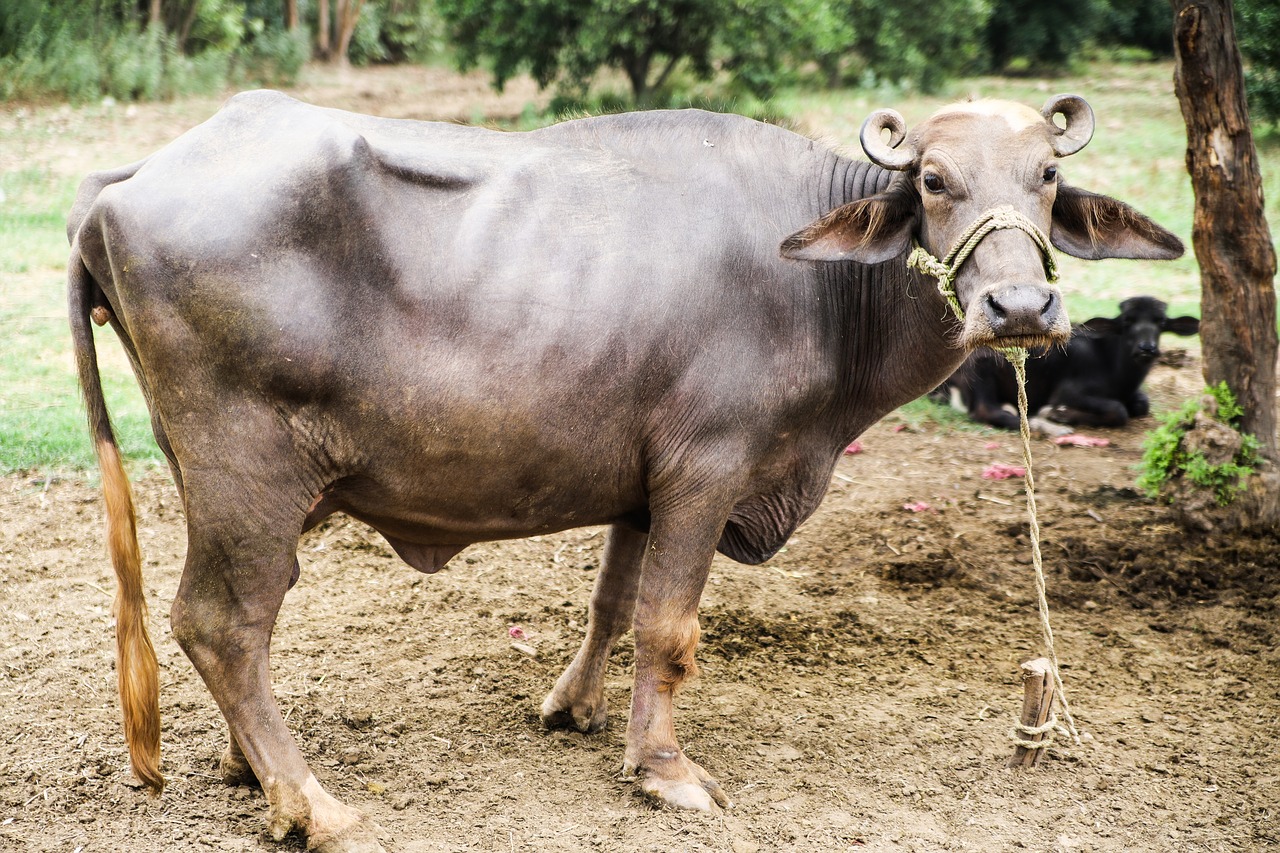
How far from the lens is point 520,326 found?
341 cm

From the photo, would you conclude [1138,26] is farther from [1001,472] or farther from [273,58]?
[1001,472]

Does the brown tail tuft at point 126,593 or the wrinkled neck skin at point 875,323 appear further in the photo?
the wrinkled neck skin at point 875,323

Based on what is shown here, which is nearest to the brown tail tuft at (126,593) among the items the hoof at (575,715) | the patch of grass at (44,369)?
the hoof at (575,715)

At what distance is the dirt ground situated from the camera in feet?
12.3

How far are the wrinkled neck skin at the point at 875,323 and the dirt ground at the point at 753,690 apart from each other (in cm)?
132

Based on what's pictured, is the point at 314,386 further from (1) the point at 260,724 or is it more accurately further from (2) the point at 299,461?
(1) the point at 260,724

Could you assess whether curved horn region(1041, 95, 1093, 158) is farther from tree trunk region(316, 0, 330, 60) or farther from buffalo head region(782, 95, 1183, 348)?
tree trunk region(316, 0, 330, 60)

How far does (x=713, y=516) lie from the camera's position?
3715mm

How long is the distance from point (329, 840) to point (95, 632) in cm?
198

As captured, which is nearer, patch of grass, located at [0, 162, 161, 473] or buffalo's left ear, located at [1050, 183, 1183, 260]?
buffalo's left ear, located at [1050, 183, 1183, 260]

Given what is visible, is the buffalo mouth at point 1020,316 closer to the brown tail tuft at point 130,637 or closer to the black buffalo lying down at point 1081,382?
the brown tail tuft at point 130,637

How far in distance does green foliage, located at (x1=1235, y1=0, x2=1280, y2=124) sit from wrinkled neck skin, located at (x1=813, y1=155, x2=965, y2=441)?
12.0 m

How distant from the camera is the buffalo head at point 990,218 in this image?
326cm

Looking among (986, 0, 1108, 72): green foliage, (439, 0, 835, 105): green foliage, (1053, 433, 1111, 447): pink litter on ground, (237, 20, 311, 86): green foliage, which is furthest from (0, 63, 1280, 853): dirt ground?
(986, 0, 1108, 72): green foliage
